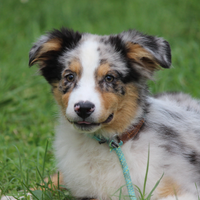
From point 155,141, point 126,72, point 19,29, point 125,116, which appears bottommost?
point 155,141

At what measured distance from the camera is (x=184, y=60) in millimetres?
6977

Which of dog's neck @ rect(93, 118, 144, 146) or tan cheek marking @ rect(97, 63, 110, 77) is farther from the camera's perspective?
dog's neck @ rect(93, 118, 144, 146)

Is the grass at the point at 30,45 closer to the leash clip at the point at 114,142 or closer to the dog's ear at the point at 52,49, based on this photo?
the dog's ear at the point at 52,49

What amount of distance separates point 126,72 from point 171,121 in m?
0.81

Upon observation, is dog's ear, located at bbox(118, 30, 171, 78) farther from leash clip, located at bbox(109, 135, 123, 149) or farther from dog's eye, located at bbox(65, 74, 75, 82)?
leash clip, located at bbox(109, 135, 123, 149)

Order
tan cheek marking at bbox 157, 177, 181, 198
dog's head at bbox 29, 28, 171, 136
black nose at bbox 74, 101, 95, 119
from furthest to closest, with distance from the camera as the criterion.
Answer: tan cheek marking at bbox 157, 177, 181, 198
dog's head at bbox 29, 28, 171, 136
black nose at bbox 74, 101, 95, 119

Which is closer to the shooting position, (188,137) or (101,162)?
(101,162)

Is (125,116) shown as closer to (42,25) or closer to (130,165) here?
(130,165)

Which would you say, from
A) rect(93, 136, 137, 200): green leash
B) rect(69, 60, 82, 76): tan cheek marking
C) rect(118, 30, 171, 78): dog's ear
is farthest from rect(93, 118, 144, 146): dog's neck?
rect(69, 60, 82, 76): tan cheek marking

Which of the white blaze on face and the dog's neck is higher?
the white blaze on face

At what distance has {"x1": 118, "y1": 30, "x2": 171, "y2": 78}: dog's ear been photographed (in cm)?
332

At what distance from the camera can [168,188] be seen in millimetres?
3223

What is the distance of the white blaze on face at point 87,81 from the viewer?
3.01 meters

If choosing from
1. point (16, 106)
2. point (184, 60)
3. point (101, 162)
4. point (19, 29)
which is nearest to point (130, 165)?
point (101, 162)
